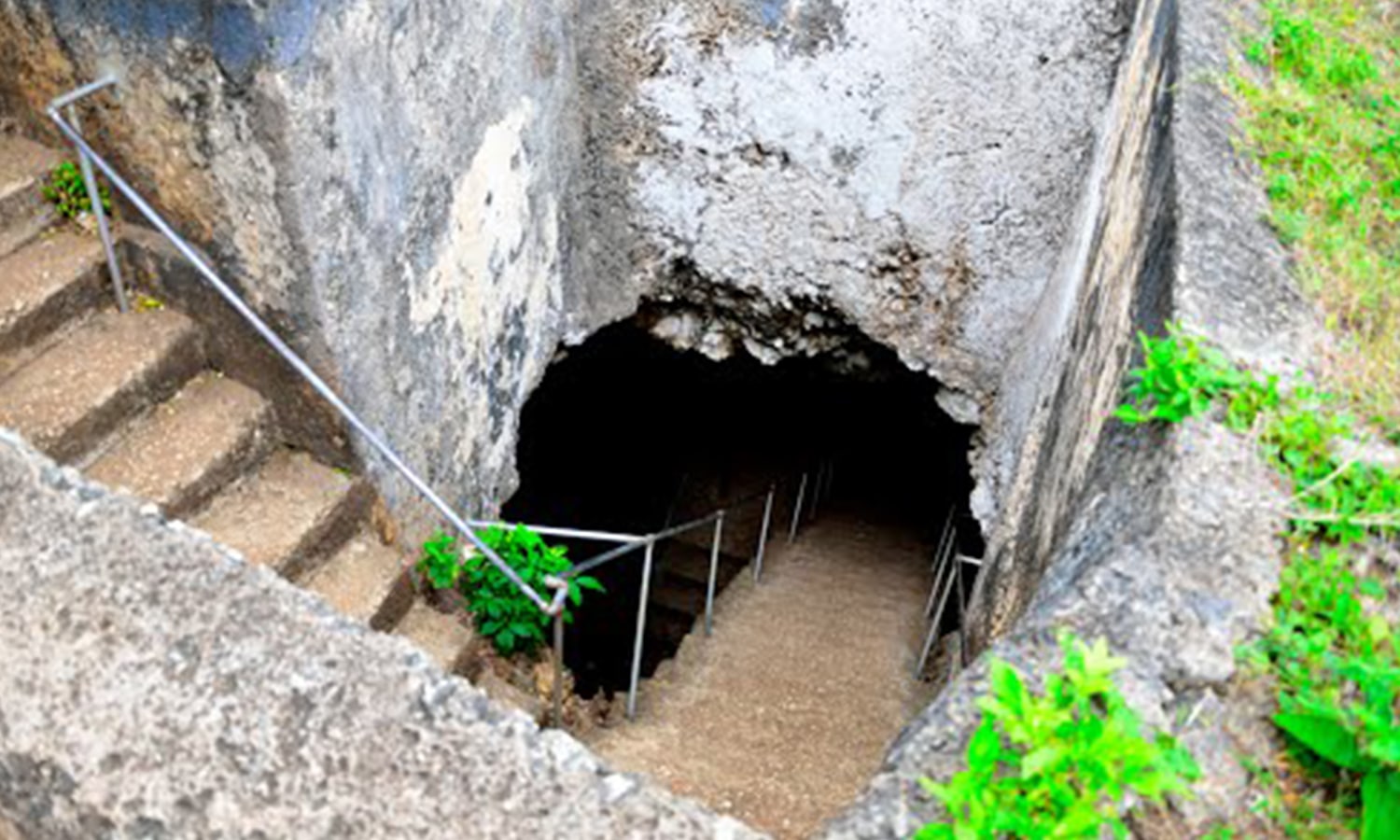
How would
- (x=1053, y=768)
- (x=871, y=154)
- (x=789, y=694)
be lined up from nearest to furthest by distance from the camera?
(x=1053, y=768), (x=789, y=694), (x=871, y=154)

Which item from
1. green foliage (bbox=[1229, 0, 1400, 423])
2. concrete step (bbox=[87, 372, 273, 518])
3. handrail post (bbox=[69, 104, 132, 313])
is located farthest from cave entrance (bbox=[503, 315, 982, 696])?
handrail post (bbox=[69, 104, 132, 313])

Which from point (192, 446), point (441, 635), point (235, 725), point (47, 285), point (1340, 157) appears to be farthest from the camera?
point (441, 635)

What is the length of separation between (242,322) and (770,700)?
3059mm

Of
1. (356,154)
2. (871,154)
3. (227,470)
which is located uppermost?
(356,154)

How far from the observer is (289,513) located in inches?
177

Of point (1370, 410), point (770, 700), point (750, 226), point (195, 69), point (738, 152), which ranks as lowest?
point (770, 700)

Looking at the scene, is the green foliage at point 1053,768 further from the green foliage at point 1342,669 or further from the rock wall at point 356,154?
the rock wall at point 356,154

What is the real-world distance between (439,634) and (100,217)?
2.01m

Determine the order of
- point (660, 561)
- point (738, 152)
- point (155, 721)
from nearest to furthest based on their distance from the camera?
point (155, 721) → point (738, 152) → point (660, 561)

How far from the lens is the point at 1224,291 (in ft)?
10.6

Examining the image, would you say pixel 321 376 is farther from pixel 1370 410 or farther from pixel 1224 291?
pixel 1370 410

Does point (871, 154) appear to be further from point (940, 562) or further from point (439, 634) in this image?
point (439, 634)

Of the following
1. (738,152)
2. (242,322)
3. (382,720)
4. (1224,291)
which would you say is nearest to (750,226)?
(738,152)

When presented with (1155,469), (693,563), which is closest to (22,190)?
(1155,469)
